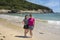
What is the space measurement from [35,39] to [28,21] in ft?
4.28

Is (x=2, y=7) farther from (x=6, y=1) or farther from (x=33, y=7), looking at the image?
(x=33, y=7)

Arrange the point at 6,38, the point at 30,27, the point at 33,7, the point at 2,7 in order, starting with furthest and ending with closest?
1. the point at 33,7
2. the point at 2,7
3. the point at 30,27
4. the point at 6,38

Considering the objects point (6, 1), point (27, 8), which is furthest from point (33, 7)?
point (6, 1)

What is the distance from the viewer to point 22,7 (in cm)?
18388

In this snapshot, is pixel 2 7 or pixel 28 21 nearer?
pixel 28 21

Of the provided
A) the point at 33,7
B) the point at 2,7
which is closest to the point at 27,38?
the point at 2,7

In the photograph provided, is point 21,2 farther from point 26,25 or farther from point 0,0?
point 26,25

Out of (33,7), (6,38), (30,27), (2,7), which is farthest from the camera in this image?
(33,7)

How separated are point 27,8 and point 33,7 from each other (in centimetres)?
956

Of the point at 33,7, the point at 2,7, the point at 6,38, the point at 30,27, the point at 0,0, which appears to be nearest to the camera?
the point at 6,38

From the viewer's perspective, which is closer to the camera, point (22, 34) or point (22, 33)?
point (22, 34)

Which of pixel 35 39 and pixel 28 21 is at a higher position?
pixel 28 21

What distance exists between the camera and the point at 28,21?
14.6 metres

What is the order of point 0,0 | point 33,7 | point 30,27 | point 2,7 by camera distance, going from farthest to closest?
point 33,7
point 0,0
point 2,7
point 30,27
